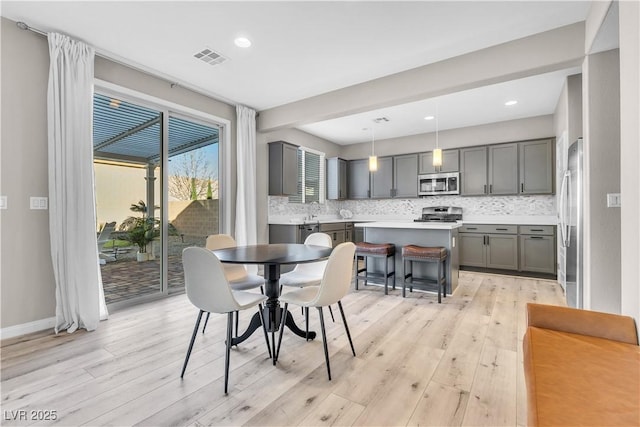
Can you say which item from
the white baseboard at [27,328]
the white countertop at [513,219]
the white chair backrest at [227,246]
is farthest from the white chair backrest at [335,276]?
the white countertop at [513,219]

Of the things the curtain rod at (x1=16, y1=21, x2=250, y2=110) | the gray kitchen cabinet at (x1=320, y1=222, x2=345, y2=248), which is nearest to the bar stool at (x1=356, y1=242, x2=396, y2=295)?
the gray kitchen cabinet at (x1=320, y1=222, x2=345, y2=248)

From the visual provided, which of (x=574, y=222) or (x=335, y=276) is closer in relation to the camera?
(x=335, y=276)

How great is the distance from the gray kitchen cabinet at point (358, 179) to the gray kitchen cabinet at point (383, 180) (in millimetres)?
170

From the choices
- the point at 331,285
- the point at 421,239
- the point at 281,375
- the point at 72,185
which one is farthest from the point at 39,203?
the point at 421,239

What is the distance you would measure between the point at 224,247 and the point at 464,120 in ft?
15.4

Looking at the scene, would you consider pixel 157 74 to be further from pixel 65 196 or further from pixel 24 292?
pixel 24 292

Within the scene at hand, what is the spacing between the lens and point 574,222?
2.96 m

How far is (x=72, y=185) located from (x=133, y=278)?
136 cm

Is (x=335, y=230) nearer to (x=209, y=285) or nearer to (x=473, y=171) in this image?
(x=473, y=171)

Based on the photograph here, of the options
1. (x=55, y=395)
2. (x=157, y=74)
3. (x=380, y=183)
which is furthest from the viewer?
(x=380, y=183)

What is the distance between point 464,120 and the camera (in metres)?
5.36

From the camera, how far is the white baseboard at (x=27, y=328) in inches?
101

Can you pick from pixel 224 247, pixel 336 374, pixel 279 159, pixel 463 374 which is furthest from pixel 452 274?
pixel 279 159

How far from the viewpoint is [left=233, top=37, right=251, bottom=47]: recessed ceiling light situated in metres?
2.89
